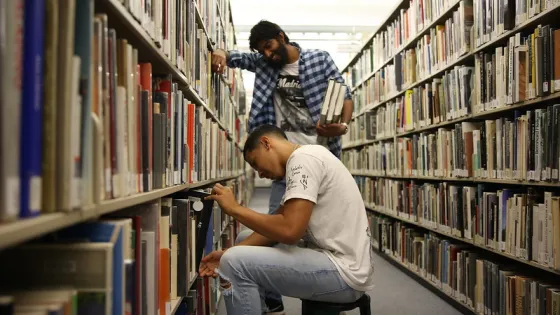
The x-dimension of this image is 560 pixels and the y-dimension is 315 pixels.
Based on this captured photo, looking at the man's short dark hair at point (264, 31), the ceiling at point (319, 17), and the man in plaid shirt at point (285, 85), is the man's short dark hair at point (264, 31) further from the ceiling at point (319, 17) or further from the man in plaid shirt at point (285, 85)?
the ceiling at point (319, 17)

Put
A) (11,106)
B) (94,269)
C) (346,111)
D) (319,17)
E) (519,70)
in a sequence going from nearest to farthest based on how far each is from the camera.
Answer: (11,106) → (94,269) → (519,70) → (346,111) → (319,17)

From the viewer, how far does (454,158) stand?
296 cm

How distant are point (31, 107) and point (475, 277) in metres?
2.62

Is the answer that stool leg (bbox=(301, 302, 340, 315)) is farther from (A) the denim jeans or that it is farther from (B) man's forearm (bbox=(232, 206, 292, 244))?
(A) the denim jeans

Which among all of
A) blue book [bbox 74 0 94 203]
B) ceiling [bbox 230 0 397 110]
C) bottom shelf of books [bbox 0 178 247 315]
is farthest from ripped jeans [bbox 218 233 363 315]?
ceiling [bbox 230 0 397 110]

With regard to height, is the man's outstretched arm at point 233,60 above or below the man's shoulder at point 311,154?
above

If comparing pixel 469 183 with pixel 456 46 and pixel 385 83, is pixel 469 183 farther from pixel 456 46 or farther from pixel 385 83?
pixel 385 83

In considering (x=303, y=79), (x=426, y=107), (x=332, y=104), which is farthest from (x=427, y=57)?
(x=332, y=104)

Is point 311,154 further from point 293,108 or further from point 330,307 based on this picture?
point 293,108

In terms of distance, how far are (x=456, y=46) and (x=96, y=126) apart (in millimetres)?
2672

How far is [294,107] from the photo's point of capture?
2.69 metres

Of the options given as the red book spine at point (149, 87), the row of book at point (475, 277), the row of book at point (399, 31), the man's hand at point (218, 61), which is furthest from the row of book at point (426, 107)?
the red book spine at point (149, 87)

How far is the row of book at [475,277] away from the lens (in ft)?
6.93

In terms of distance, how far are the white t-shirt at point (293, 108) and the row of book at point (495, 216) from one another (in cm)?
100
